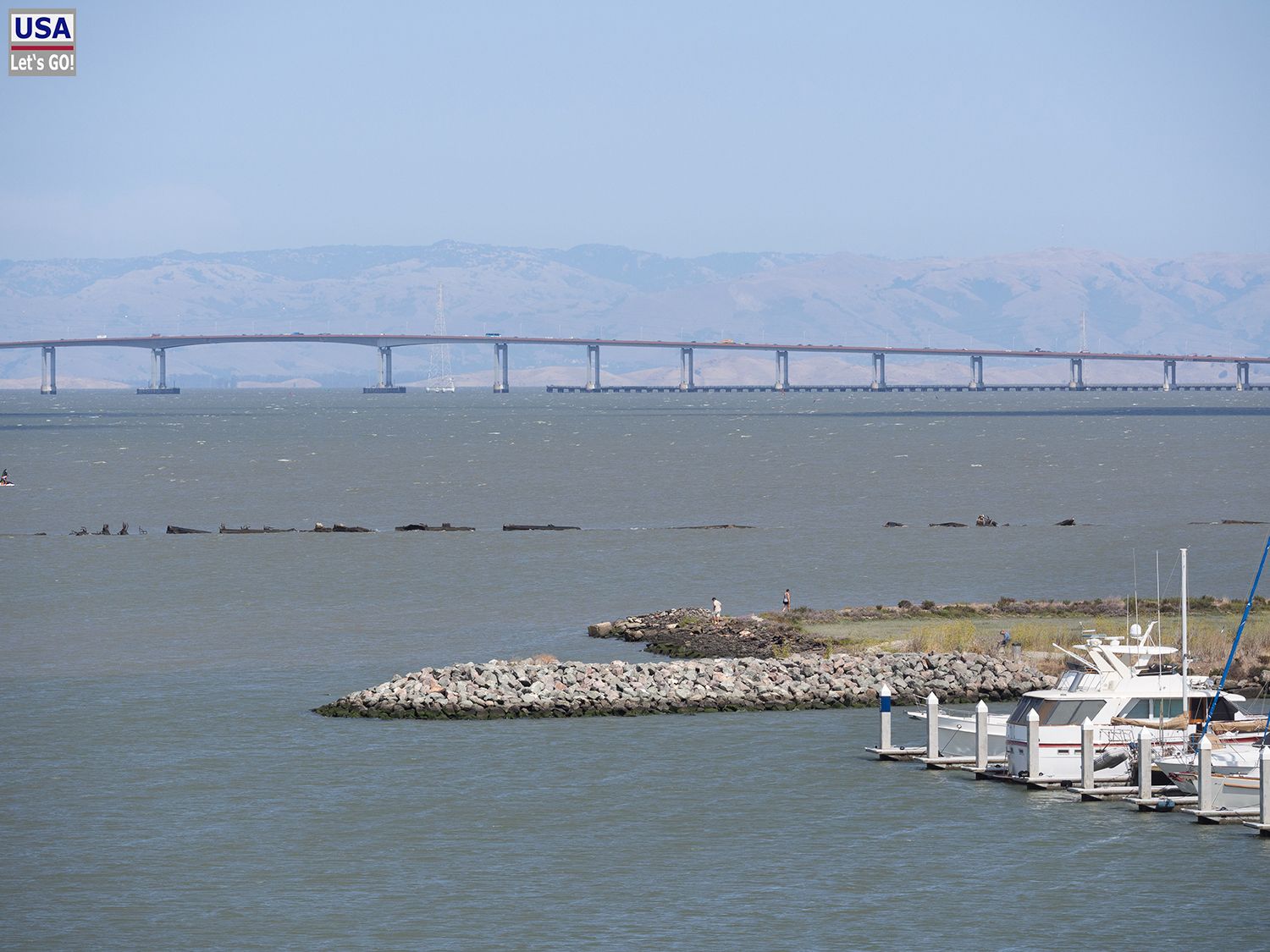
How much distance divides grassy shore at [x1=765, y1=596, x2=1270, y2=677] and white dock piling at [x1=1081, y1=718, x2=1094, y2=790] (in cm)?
805

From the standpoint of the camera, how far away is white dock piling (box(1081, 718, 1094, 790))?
98.0ft

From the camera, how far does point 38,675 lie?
4347 centimetres

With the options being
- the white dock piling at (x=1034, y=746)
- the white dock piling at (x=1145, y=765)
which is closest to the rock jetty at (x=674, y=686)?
the white dock piling at (x=1034, y=746)

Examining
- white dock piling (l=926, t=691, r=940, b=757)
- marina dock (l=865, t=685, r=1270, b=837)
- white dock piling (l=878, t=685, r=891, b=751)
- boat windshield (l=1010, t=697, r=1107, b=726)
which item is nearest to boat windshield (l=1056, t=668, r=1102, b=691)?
boat windshield (l=1010, t=697, r=1107, b=726)

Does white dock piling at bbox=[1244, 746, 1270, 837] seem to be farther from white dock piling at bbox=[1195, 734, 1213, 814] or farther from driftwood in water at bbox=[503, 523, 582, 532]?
driftwood in water at bbox=[503, 523, 582, 532]

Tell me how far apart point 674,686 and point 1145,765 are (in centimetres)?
1137

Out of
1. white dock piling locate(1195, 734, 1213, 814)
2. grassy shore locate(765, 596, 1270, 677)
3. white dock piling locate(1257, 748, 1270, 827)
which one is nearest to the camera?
white dock piling locate(1257, 748, 1270, 827)

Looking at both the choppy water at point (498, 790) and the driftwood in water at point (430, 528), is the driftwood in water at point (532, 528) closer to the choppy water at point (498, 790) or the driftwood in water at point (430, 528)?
the driftwood in water at point (430, 528)

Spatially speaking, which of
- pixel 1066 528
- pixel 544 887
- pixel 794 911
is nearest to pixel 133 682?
pixel 544 887

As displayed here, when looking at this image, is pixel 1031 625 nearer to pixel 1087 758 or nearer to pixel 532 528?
pixel 1087 758

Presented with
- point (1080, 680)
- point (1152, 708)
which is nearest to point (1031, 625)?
point (1080, 680)

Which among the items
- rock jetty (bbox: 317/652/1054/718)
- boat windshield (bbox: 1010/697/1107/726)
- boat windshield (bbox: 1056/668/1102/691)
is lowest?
rock jetty (bbox: 317/652/1054/718)

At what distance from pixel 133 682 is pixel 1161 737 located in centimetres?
2213

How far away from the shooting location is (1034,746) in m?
30.7
